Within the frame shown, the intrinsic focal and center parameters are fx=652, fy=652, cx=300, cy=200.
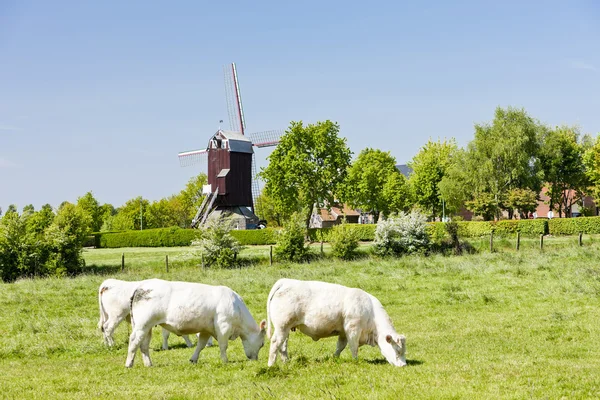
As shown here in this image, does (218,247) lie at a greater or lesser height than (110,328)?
greater

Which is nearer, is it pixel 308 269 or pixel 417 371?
pixel 417 371

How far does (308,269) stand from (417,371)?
26.0m

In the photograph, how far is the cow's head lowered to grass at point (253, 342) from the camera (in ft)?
46.1

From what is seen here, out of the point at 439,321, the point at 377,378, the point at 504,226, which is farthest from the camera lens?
the point at 504,226

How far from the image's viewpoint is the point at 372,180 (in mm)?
88562

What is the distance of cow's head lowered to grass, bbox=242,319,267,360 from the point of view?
1404cm

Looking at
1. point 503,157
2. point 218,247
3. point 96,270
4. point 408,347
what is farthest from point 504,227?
point 408,347

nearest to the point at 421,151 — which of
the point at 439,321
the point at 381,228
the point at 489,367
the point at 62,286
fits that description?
the point at 381,228

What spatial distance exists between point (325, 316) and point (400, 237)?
1304 inches

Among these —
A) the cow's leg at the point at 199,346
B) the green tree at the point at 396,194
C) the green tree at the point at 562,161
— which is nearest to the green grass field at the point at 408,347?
the cow's leg at the point at 199,346

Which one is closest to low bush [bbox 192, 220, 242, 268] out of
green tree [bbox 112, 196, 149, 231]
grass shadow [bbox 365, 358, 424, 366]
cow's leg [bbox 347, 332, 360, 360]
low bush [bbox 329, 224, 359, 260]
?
low bush [bbox 329, 224, 359, 260]

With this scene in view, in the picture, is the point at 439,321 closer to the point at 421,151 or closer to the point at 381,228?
the point at 381,228

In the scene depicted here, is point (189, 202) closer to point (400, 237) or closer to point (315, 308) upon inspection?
point (400, 237)

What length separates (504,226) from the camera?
60.5m
